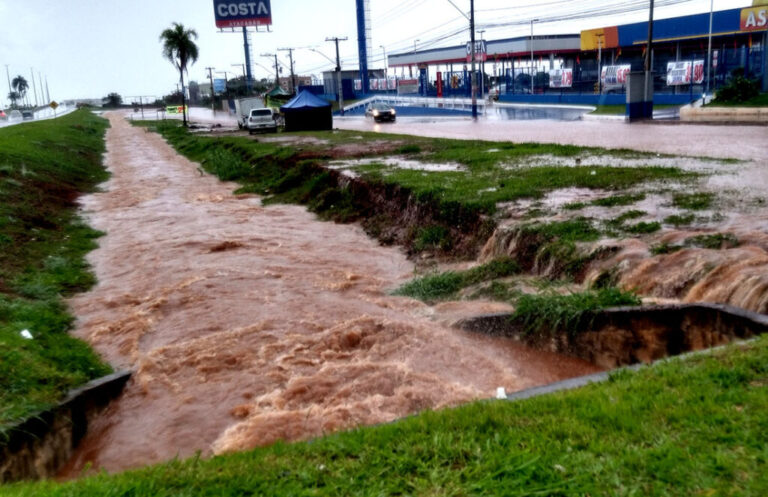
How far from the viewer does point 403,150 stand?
21969 millimetres

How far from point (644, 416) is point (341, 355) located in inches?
173

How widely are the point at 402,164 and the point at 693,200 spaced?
9600mm

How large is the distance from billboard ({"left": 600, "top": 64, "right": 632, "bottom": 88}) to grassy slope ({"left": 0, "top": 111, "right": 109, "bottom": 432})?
119ft

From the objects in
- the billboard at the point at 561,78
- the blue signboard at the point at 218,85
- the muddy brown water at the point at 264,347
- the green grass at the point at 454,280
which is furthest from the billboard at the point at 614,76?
the blue signboard at the point at 218,85

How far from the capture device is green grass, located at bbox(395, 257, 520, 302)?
961 cm

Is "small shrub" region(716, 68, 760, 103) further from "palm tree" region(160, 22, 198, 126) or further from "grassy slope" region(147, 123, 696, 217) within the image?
"palm tree" region(160, 22, 198, 126)

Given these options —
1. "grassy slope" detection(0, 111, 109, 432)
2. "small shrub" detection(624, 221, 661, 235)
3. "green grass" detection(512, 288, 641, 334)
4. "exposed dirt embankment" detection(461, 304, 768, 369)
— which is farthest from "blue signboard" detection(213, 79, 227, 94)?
"exposed dirt embankment" detection(461, 304, 768, 369)

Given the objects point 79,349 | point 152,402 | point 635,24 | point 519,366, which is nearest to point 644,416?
point 519,366

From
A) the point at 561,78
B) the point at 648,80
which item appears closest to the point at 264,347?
the point at 648,80

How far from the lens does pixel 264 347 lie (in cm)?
812

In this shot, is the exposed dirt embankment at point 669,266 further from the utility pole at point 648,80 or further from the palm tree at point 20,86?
the palm tree at point 20,86

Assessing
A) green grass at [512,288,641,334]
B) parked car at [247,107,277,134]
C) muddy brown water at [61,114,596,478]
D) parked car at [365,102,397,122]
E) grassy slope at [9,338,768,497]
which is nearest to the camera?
grassy slope at [9,338,768,497]

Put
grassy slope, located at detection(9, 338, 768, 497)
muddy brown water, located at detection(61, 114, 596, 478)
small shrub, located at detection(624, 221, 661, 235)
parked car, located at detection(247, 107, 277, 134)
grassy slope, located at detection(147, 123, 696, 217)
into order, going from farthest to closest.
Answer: parked car, located at detection(247, 107, 277, 134)
grassy slope, located at detection(147, 123, 696, 217)
small shrub, located at detection(624, 221, 661, 235)
muddy brown water, located at detection(61, 114, 596, 478)
grassy slope, located at detection(9, 338, 768, 497)

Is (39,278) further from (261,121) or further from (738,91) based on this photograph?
(261,121)
